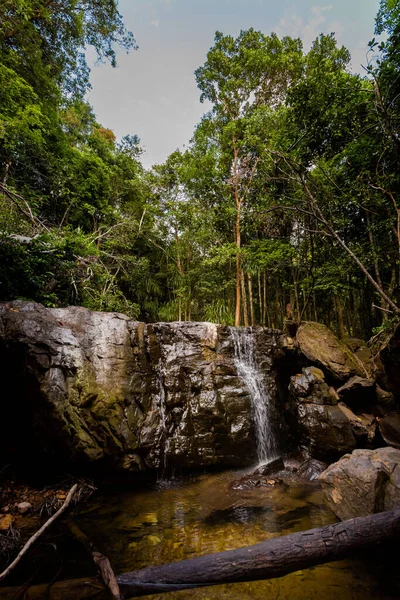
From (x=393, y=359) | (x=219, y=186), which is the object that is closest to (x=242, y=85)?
(x=219, y=186)

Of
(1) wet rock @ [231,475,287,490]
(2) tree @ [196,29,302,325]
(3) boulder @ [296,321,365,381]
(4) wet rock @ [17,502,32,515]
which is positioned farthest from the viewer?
(2) tree @ [196,29,302,325]

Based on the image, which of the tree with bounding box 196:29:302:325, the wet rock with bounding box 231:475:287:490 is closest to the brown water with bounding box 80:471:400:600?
the wet rock with bounding box 231:475:287:490

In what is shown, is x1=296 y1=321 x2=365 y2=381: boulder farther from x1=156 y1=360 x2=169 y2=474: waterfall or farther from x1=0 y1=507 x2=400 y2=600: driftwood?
x1=0 y1=507 x2=400 y2=600: driftwood

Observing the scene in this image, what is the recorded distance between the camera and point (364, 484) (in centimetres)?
314

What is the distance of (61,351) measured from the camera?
4953 mm

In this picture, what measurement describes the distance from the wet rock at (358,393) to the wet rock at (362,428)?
0.35 m

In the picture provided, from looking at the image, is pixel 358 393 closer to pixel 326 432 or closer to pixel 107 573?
pixel 326 432

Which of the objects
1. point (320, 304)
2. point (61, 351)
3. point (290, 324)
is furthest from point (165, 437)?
point (320, 304)

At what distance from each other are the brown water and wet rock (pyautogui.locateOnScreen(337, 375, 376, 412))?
Result: 235 centimetres

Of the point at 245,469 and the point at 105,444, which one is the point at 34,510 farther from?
the point at 245,469

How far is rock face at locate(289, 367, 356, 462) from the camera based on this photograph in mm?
5703

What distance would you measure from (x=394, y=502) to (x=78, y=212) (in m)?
13.4

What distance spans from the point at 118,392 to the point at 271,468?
3560 millimetres

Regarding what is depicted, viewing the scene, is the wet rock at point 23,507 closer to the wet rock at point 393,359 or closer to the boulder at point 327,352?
the boulder at point 327,352
